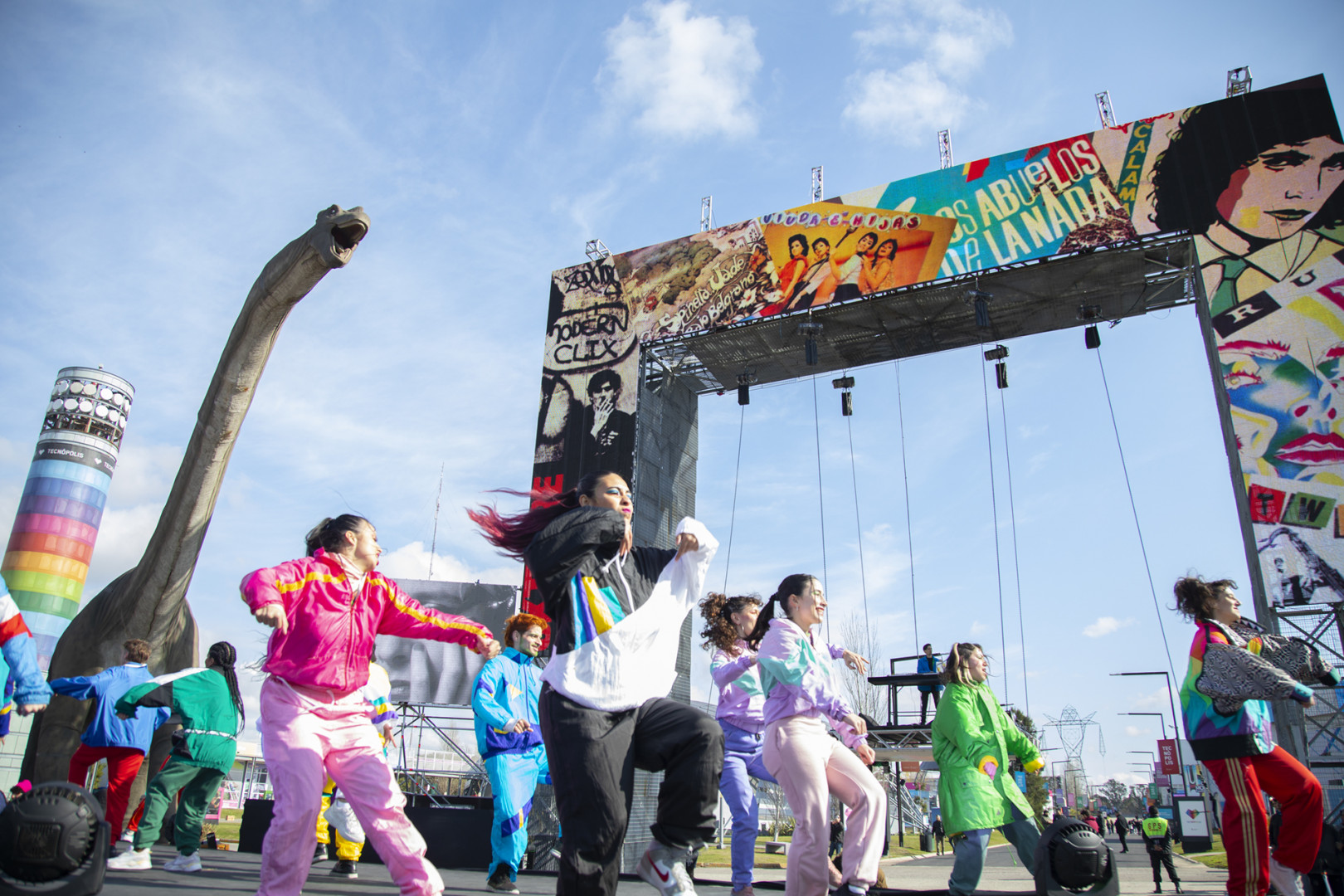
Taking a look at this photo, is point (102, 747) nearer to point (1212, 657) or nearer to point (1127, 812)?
point (1212, 657)

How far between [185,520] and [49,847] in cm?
432

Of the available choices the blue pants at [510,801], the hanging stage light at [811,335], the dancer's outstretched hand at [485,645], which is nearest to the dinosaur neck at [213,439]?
the blue pants at [510,801]

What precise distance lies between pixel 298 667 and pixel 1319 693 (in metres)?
Result: 10.5

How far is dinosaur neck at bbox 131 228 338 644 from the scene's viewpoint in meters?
6.03

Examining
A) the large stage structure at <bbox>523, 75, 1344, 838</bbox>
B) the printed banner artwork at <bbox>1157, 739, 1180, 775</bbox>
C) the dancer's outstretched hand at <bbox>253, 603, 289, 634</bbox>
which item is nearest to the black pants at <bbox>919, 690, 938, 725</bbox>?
the large stage structure at <bbox>523, 75, 1344, 838</bbox>

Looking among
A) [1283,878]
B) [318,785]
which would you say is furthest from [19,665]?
[1283,878]

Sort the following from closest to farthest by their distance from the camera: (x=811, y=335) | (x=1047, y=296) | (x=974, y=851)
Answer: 1. (x=974, y=851)
2. (x=1047, y=296)
3. (x=811, y=335)

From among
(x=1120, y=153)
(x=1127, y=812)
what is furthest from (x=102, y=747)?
(x=1127, y=812)

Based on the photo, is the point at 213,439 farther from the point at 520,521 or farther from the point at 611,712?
the point at 611,712

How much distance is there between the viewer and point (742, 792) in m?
5.20

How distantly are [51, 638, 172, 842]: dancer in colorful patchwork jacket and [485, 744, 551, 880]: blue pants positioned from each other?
2.43 meters

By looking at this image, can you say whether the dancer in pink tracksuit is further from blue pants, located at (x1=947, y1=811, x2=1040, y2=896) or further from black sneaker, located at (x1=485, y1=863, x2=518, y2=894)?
blue pants, located at (x1=947, y1=811, x2=1040, y2=896)

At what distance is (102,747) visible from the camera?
17.7ft

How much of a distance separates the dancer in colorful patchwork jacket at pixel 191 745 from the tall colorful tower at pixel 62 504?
51.4 metres
